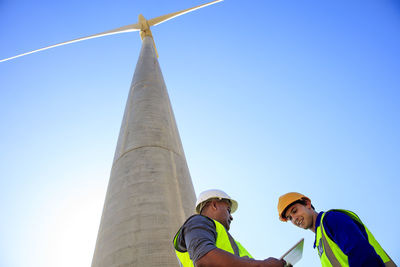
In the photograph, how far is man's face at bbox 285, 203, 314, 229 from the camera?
348cm

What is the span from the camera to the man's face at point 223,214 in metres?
3.24

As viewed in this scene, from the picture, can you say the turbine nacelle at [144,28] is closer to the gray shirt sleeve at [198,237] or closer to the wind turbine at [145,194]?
the wind turbine at [145,194]

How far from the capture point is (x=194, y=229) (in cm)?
249

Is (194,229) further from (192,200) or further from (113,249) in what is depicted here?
(192,200)

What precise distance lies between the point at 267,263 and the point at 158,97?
20.6ft

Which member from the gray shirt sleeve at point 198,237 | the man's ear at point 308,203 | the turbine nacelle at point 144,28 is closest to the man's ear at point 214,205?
the gray shirt sleeve at point 198,237

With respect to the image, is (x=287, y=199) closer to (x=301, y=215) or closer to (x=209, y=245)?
(x=301, y=215)

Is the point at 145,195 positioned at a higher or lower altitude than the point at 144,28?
lower

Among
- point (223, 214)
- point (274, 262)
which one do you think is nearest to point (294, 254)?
point (274, 262)

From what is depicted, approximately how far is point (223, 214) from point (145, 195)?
1.82 meters

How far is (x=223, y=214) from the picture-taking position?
10.9ft

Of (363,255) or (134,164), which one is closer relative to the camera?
(363,255)

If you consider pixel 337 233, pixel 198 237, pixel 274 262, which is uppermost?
pixel 198 237

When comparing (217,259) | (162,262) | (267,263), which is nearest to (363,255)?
(267,263)
